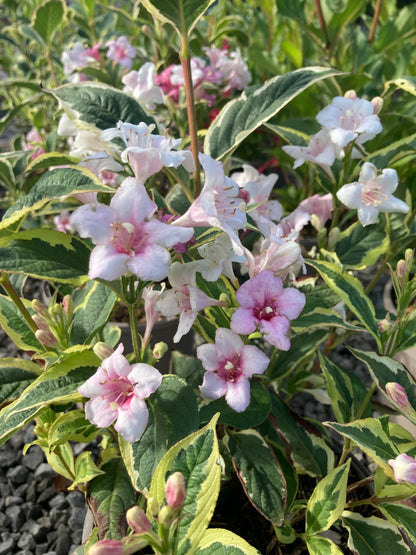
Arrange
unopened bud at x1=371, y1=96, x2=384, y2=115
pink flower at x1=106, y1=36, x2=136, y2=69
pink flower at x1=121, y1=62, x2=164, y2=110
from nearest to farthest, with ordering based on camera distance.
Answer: unopened bud at x1=371, y1=96, x2=384, y2=115
pink flower at x1=121, y1=62, x2=164, y2=110
pink flower at x1=106, y1=36, x2=136, y2=69

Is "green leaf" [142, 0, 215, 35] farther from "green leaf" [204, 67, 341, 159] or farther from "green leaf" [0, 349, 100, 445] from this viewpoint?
"green leaf" [0, 349, 100, 445]

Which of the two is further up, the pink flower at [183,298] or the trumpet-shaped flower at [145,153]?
the trumpet-shaped flower at [145,153]

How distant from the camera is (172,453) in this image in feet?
2.21

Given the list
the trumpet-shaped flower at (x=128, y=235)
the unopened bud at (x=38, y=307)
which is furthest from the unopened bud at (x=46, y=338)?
the trumpet-shaped flower at (x=128, y=235)

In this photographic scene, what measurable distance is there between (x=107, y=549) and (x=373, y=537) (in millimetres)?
546

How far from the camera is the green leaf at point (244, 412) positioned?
2.83 feet

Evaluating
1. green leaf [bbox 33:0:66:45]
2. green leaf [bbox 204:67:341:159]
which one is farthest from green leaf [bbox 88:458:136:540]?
green leaf [bbox 33:0:66:45]

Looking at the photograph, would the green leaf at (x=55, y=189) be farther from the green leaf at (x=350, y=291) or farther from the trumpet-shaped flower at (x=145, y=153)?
the green leaf at (x=350, y=291)

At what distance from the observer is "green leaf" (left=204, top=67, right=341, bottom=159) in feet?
3.16

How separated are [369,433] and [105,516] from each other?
475 millimetres

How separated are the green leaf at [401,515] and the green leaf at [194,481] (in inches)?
14.2

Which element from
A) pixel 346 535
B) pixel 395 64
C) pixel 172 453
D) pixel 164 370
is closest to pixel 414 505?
pixel 346 535

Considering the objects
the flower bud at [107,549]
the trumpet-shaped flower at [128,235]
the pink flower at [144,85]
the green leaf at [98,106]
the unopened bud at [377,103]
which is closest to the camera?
the flower bud at [107,549]

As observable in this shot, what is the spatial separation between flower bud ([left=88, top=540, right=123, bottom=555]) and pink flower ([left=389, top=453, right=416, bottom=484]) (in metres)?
0.38
